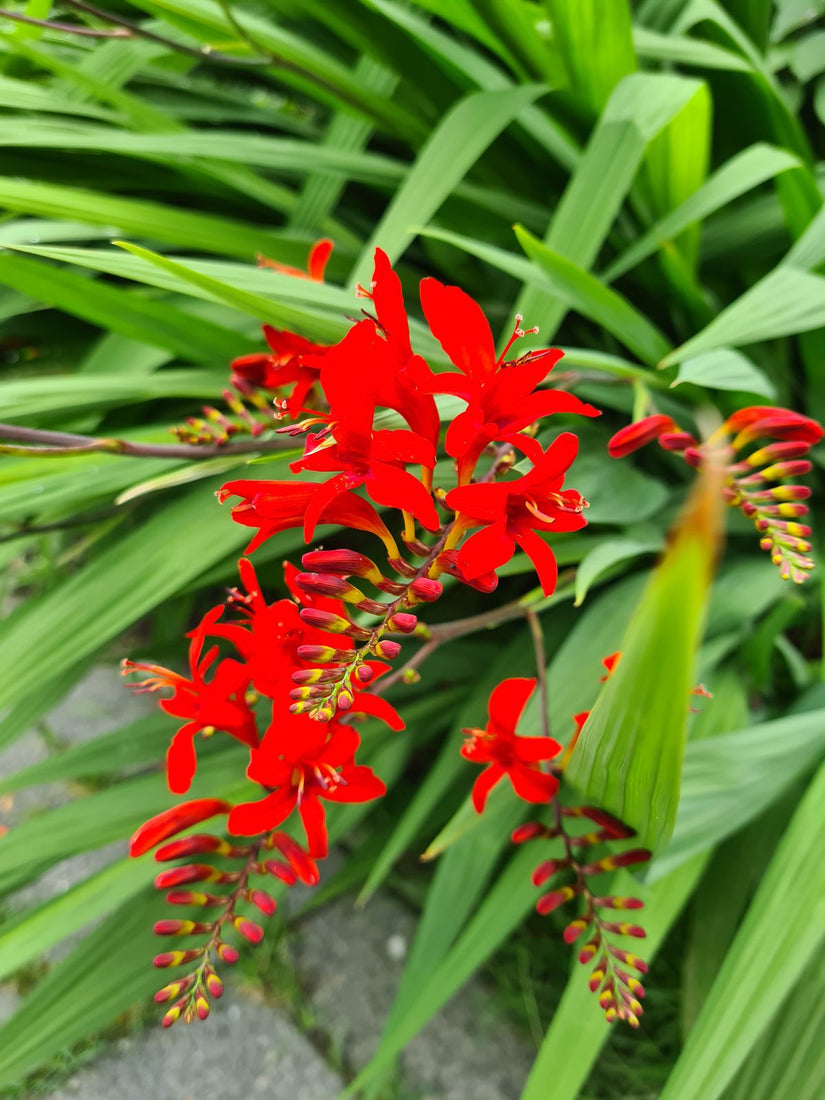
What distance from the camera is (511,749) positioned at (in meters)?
0.52

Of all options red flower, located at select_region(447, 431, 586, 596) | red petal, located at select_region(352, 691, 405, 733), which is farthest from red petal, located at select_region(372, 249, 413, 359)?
red petal, located at select_region(352, 691, 405, 733)

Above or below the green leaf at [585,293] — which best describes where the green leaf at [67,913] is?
below

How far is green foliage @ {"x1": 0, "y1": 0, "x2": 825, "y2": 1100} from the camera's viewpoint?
0.61m

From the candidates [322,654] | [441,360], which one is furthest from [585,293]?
[322,654]

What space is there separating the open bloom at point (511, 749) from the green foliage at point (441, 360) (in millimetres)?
40

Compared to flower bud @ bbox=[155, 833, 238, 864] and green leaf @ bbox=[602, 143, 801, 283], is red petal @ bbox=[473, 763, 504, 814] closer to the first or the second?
flower bud @ bbox=[155, 833, 238, 864]

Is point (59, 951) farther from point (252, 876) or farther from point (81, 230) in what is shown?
point (81, 230)

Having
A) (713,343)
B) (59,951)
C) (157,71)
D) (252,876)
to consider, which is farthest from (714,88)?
(59,951)

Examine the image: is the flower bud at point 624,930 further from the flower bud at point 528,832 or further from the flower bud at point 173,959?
the flower bud at point 173,959

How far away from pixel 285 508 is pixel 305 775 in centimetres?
19

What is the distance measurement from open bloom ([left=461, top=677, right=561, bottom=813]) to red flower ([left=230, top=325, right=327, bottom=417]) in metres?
0.25

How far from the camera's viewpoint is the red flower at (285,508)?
40cm

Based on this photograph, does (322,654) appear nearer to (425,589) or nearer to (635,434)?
(425,589)

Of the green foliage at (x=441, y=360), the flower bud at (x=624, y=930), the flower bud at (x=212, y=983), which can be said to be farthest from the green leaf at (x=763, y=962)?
the flower bud at (x=212, y=983)
